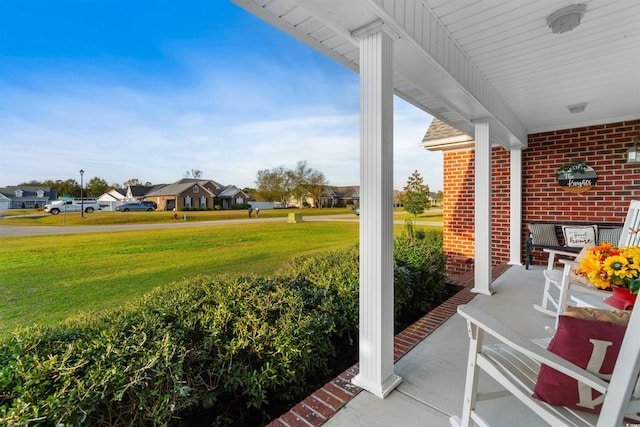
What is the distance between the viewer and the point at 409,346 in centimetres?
229

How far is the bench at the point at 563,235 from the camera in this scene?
443 centimetres

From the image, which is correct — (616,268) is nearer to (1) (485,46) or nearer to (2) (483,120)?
(1) (485,46)

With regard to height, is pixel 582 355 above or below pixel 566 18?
below

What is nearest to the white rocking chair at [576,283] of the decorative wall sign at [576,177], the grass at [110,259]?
the decorative wall sign at [576,177]

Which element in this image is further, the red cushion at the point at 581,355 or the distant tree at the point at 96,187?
the distant tree at the point at 96,187

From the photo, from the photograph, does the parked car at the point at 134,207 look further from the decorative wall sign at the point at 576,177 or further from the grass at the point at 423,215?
the grass at the point at 423,215

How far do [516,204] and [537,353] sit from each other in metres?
5.04

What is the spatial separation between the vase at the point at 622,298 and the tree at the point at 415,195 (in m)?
6.55

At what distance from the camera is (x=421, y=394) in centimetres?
174

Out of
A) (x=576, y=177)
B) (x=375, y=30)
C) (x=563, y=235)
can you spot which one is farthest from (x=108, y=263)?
(x=576, y=177)

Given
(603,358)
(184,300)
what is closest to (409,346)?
(603,358)

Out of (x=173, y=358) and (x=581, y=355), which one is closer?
(x=581, y=355)

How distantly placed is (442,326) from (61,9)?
382 centimetres

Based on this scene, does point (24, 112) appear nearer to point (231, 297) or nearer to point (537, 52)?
point (231, 297)
